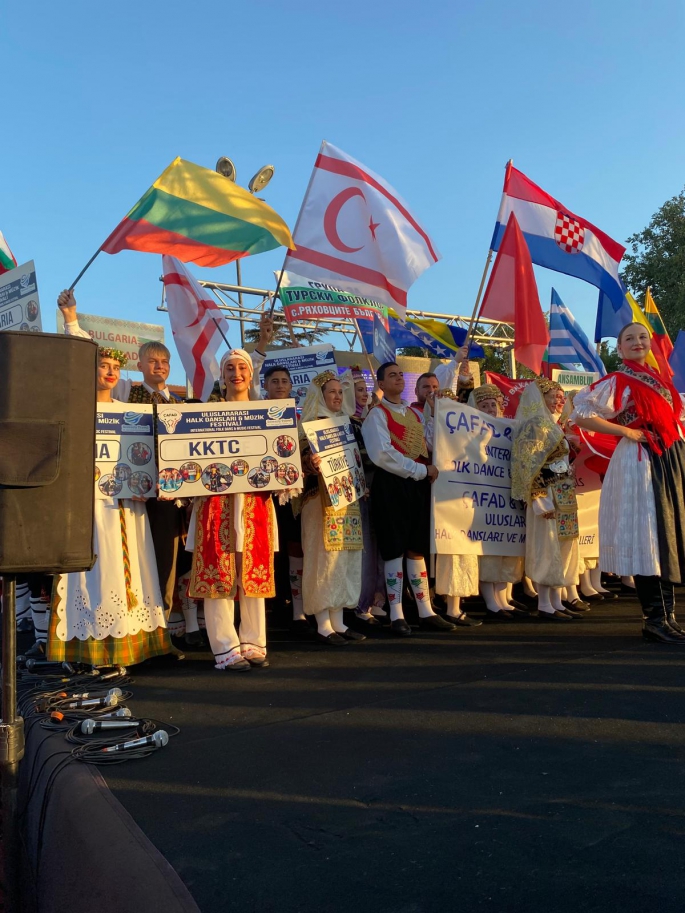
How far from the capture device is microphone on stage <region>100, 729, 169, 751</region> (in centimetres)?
303

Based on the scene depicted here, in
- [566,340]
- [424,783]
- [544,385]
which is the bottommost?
[424,783]

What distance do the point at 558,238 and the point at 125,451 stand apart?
4538 millimetres

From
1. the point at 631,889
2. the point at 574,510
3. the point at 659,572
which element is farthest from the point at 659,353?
the point at 631,889

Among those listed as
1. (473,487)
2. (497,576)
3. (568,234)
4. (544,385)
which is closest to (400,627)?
(497,576)

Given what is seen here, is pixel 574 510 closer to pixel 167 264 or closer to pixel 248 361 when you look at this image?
pixel 248 361

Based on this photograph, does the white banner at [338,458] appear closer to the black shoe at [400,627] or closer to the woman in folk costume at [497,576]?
the black shoe at [400,627]

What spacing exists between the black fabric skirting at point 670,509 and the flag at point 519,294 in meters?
1.58

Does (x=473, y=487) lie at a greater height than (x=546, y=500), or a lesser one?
greater

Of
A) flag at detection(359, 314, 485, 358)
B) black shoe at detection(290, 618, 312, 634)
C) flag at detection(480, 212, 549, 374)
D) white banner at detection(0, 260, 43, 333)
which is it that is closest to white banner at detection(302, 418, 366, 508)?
black shoe at detection(290, 618, 312, 634)

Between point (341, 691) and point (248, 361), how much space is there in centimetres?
212

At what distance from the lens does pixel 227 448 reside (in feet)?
14.9

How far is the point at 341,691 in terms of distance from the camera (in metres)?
3.75

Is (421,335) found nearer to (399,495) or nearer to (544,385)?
(544,385)

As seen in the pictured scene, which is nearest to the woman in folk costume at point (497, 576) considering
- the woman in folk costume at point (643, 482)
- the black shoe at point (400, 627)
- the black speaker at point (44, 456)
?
→ the black shoe at point (400, 627)
